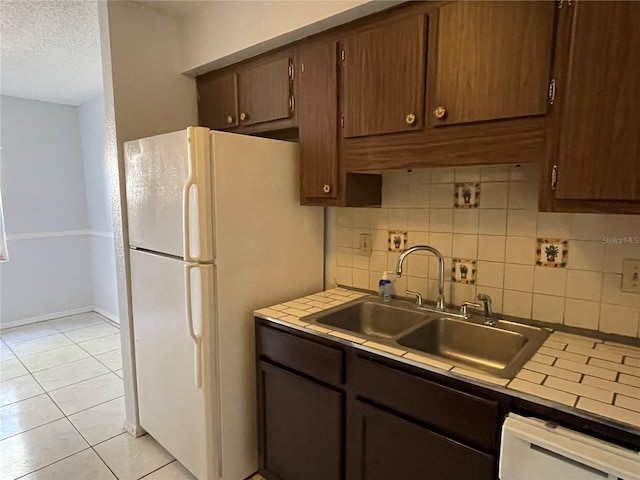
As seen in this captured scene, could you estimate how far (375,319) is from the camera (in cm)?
194

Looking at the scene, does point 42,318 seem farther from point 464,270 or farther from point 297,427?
point 464,270

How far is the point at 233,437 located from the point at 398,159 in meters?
1.49

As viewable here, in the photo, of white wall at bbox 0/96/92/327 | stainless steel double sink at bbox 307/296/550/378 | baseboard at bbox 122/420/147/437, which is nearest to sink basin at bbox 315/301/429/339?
stainless steel double sink at bbox 307/296/550/378

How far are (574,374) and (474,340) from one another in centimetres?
47

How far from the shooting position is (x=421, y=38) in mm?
1443

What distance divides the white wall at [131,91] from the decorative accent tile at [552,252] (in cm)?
205

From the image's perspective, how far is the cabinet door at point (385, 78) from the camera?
4.81 ft

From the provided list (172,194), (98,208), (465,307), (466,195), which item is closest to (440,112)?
(466,195)

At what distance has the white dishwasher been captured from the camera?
3.00 feet

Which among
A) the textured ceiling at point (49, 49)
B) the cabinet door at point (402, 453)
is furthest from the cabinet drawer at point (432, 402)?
the textured ceiling at point (49, 49)

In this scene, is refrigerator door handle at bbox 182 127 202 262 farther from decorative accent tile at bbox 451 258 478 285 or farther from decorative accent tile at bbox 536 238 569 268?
decorative accent tile at bbox 536 238 569 268

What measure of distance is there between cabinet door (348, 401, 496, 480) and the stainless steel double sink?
10.7 inches

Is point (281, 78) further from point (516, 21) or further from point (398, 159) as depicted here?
point (516, 21)

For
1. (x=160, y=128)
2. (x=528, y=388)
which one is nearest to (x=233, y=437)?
(x=528, y=388)
